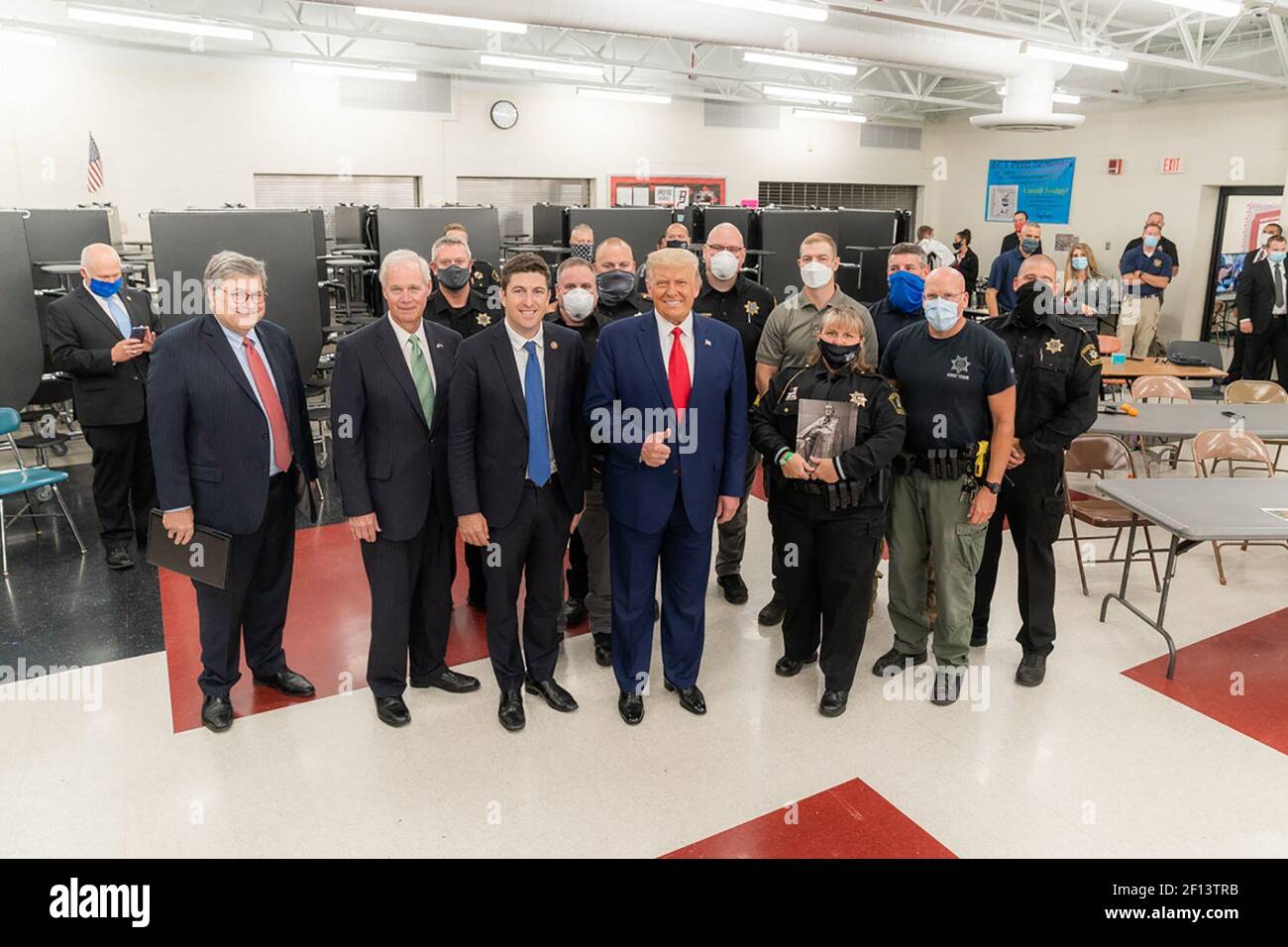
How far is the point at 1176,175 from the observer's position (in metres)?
14.3

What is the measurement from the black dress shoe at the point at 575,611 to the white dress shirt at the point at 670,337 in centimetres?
163

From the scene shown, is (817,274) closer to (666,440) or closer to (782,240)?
(666,440)

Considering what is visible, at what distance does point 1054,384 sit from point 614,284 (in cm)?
194

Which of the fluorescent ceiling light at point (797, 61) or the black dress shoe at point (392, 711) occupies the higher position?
the fluorescent ceiling light at point (797, 61)

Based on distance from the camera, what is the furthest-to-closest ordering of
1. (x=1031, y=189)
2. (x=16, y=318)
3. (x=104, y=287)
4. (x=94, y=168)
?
(x=1031, y=189) → (x=94, y=168) → (x=16, y=318) → (x=104, y=287)

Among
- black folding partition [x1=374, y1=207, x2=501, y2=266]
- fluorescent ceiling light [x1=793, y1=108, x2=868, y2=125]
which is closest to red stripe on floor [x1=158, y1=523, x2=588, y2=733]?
black folding partition [x1=374, y1=207, x2=501, y2=266]

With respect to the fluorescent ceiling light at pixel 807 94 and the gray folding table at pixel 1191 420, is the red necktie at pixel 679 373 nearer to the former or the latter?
the gray folding table at pixel 1191 420

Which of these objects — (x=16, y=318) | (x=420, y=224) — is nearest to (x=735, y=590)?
(x=420, y=224)

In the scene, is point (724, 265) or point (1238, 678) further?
point (724, 265)

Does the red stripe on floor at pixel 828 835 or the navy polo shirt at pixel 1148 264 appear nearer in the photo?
the red stripe on floor at pixel 828 835

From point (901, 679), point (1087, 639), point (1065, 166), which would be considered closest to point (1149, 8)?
point (1065, 166)

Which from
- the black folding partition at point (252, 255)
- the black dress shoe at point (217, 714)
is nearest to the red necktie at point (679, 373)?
the black dress shoe at point (217, 714)

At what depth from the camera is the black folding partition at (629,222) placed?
8.35m
